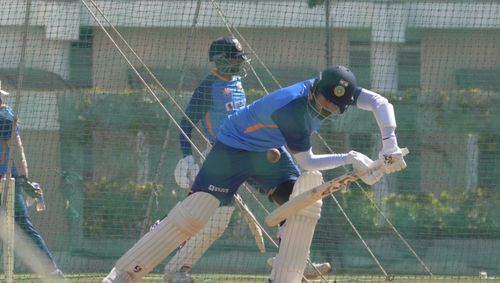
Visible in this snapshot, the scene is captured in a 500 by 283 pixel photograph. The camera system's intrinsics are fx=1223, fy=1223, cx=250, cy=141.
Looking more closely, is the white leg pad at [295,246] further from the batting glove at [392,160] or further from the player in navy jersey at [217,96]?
the player in navy jersey at [217,96]

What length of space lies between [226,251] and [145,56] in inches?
79.4

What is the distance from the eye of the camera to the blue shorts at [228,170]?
7.64 meters

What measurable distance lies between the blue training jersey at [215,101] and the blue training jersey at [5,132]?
56.7 inches

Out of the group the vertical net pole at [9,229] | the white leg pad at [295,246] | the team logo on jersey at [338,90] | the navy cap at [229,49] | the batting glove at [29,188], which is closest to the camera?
the white leg pad at [295,246]

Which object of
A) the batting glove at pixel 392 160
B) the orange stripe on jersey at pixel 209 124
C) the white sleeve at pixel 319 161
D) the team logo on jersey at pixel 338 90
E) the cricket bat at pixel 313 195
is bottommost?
the cricket bat at pixel 313 195

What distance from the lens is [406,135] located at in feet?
37.9

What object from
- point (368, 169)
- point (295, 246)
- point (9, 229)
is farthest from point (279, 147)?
point (9, 229)

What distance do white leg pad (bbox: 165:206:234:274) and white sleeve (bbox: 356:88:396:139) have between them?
1.60 m

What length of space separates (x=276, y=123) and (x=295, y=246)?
80 centimetres

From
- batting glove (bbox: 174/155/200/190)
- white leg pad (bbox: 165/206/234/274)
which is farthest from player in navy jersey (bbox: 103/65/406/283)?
batting glove (bbox: 174/155/200/190)

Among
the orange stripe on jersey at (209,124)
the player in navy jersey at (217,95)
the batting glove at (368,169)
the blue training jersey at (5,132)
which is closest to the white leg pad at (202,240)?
the player in navy jersey at (217,95)

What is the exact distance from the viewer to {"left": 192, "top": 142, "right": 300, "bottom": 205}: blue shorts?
301 inches

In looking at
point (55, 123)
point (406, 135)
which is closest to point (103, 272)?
point (55, 123)

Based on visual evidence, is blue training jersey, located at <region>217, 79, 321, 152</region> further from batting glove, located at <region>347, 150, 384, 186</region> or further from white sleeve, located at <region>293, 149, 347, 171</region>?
batting glove, located at <region>347, 150, 384, 186</region>
